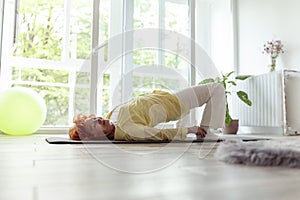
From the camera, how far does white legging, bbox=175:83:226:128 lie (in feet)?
7.43

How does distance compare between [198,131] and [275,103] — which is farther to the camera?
[275,103]

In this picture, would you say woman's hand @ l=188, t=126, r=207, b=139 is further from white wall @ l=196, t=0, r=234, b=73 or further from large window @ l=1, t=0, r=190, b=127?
white wall @ l=196, t=0, r=234, b=73

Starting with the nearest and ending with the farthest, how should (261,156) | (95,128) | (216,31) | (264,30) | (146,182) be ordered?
1. (146,182)
2. (261,156)
3. (95,128)
4. (264,30)
5. (216,31)

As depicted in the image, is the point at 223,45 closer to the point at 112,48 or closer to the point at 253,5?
the point at 253,5

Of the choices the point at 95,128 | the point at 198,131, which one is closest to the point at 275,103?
the point at 198,131

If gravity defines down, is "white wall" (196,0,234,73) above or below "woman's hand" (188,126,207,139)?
above

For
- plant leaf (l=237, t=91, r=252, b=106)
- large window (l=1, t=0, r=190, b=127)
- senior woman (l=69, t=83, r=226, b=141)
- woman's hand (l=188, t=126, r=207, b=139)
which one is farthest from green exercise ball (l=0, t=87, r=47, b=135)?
plant leaf (l=237, t=91, r=252, b=106)

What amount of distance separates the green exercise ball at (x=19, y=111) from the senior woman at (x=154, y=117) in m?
0.74

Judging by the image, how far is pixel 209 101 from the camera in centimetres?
236

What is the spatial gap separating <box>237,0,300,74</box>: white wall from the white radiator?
0.68 feet

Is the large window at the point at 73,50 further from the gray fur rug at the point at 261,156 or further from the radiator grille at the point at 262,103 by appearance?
the gray fur rug at the point at 261,156

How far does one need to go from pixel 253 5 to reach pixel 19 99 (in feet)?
10.7

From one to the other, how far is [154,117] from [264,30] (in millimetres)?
2555

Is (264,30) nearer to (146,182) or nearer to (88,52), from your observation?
(88,52)
